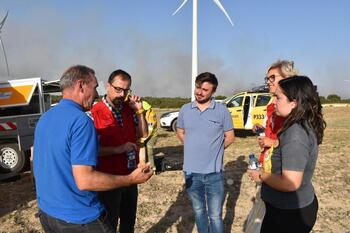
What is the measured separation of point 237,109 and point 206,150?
1152cm

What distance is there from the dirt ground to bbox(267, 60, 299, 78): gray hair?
2.52m

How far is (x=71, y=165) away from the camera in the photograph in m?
2.08

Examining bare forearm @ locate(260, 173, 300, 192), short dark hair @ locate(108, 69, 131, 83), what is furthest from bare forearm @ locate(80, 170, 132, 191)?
short dark hair @ locate(108, 69, 131, 83)

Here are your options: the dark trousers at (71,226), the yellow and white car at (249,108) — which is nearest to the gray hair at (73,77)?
the dark trousers at (71,226)

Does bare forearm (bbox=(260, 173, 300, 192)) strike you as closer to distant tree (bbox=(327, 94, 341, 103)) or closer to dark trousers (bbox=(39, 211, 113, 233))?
dark trousers (bbox=(39, 211, 113, 233))

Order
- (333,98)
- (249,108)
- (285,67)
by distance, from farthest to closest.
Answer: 1. (333,98)
2. (249,108)
3. (285,67)

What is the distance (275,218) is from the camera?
2385mm

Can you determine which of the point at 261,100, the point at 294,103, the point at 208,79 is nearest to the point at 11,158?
the point at 208,79

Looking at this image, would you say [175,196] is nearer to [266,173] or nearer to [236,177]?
[236,177]

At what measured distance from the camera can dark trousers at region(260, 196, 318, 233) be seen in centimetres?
232

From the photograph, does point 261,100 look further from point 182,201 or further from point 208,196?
point 208,196

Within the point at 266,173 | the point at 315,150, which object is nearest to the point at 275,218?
the point at 266,173

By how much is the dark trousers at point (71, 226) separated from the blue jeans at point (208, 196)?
1574mm

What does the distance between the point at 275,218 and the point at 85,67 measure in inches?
59.7
